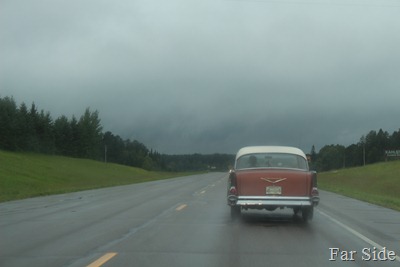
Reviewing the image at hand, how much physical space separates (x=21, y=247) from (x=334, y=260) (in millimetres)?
5870

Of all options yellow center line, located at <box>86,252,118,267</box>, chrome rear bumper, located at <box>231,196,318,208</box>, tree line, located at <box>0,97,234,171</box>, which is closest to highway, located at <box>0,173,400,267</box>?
yellow center line, located at <box>86,252,118,267</box>

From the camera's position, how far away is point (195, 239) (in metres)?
11.7

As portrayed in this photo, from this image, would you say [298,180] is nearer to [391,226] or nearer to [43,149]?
[391,226]

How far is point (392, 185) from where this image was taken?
5341 cm

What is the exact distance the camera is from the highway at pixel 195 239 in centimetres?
927

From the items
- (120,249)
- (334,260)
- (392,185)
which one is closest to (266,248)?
(334,260)

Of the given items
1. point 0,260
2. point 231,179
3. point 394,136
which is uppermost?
point 394,136

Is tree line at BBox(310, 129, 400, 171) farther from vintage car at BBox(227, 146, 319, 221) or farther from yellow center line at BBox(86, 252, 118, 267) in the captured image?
yellow center line at BBox(86, 252, 118, 267)

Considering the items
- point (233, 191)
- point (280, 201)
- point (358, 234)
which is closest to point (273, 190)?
point (280, 201)

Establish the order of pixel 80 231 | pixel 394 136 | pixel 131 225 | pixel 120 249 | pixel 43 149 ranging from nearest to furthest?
1. pixel 120 249
2. pixel 80 231
3. pixel 131 225
4. pixel 43 149
5. pixel 394 136

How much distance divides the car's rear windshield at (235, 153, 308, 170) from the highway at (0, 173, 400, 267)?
5.25 ft

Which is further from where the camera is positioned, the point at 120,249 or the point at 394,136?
the point at 394,136

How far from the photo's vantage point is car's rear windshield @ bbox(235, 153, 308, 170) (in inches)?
623

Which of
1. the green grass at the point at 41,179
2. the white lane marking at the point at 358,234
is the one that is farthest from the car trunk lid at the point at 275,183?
the green grass at the point at 41,179
